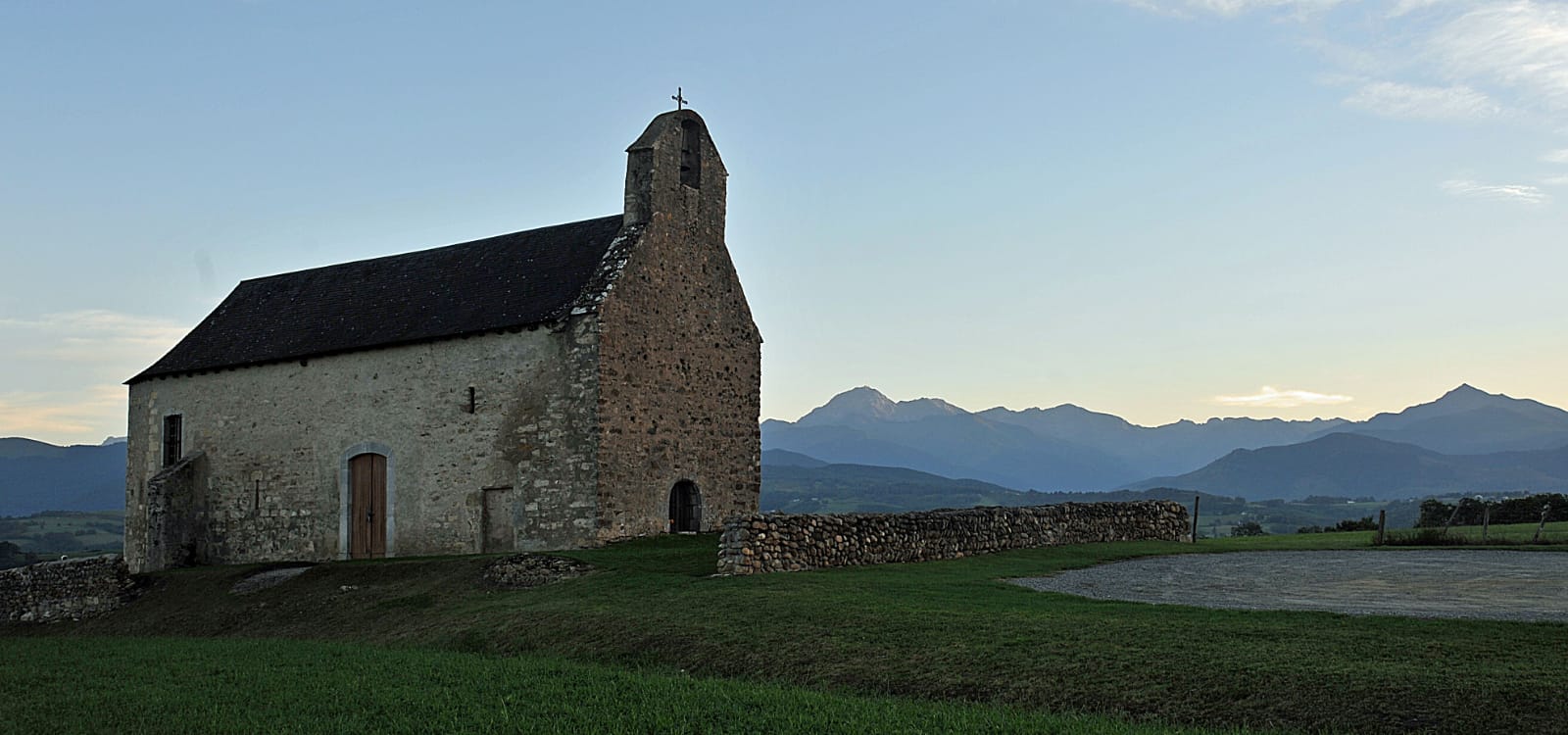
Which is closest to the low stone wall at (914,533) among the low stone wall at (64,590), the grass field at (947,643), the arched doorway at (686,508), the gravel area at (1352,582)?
the grass field at (947,643)

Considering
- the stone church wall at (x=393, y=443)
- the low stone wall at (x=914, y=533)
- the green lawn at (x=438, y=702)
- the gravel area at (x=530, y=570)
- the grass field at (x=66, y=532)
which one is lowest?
the grass field at (x=66, y=532)

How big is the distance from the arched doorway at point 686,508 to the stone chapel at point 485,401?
0.06 m

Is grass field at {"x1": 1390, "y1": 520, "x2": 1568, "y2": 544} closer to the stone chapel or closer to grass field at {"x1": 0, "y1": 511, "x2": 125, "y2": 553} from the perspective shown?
the stone chapel

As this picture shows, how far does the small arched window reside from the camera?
33.2m

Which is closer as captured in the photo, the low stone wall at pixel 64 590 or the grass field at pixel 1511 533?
the grass field at pixel 1511 533

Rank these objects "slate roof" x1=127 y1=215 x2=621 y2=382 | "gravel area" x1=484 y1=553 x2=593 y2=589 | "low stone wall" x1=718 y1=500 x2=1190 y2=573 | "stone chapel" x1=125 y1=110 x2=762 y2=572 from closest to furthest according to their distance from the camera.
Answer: "low stone wall" x1=718 y1=500 x2=1190 y2=573
"gravel area" x1=484 y1=553 x2=593 y2=589
"stone chapel" x1=125 y1=110 x2=762 y2=572
"slate roof" x1=127 y1=215 x2=621 y2=382

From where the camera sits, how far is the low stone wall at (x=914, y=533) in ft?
78.4

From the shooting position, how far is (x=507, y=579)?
25.1 m

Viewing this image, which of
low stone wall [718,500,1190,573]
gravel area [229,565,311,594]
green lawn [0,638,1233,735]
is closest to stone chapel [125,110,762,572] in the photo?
gravel area [229,565,311,594]

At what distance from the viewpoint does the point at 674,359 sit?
105ft

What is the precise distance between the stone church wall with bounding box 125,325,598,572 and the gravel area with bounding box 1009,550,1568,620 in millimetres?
12117

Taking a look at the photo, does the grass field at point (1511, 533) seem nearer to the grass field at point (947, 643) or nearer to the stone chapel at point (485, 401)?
the grass field at point (947, 643)

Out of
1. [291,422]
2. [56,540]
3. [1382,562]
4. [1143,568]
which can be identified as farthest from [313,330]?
[56,540]

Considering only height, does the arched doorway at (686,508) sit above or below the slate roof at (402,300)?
below
